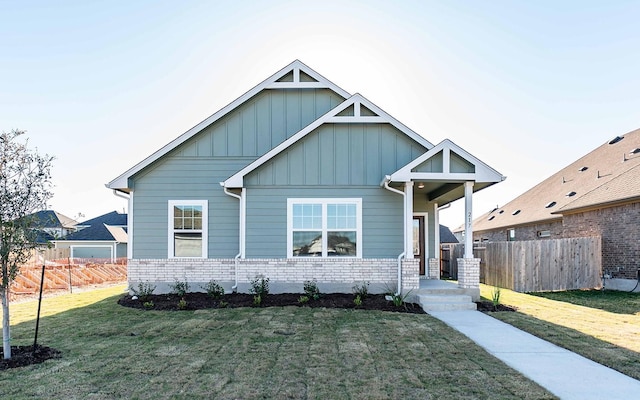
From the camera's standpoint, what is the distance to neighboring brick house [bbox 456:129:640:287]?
14586 mm

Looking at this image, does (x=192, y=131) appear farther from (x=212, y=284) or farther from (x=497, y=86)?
(x=497, y=86)

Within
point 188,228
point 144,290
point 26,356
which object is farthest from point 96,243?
point 26,356

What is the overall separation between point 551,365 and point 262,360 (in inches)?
151

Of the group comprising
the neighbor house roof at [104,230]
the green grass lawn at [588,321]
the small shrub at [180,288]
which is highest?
the neighbor house roof at [104,230]

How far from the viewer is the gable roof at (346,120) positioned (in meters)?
11.8

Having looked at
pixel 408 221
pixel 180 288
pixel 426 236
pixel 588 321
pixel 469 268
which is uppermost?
pixel 408 221

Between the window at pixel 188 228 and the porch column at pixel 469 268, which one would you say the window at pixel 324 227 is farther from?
the porch column at pixel 469 268

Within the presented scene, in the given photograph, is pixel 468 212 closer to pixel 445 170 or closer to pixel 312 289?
pixel 445 170

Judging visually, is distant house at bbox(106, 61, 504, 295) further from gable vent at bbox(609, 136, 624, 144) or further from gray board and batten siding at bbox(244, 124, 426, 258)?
gable vent at bbox(609, 136, 624, 144)

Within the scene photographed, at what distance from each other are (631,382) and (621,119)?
2068 centimetres

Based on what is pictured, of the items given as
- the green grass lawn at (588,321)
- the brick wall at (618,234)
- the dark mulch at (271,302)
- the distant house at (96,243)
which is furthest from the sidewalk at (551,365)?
the distant house at (96,243)

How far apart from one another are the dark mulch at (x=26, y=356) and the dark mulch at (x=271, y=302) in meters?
3.99

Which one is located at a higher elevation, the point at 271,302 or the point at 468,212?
the point at 468,212

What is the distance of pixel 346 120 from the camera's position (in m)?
12.0
